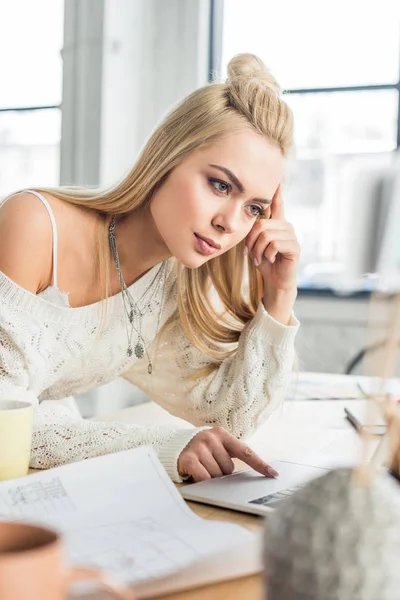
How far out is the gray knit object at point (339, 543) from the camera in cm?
34

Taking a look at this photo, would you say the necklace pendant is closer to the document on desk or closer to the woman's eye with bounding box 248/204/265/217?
the woman's eye with bounding box 248/204/265/217

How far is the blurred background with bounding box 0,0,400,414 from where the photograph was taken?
2770 mm

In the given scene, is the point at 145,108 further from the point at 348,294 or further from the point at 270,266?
the point at 270,266

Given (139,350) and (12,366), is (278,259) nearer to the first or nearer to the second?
(139,350)

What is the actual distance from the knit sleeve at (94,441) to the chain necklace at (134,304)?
0.48 m

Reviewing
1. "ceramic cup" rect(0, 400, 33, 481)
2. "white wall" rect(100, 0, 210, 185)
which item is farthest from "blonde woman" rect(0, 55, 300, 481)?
"white wall" rect(100, 0, 210, 185)

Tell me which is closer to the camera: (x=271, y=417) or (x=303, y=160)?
(x=271, y=417)

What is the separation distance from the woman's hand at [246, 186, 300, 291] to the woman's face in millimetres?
57

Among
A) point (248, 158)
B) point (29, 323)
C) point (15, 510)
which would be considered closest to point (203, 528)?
point (15, 510)

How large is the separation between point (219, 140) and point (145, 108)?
Answer: 1.87 metres

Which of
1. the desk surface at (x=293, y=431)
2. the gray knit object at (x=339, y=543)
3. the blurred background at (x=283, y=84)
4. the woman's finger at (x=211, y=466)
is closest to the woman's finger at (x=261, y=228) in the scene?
the desk surface at (x=293, y=431)

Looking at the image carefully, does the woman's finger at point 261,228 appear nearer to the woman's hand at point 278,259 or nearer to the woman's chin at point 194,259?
the woman's hand at point 278,259

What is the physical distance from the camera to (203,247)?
4.19ft

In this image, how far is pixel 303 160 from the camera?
9.43 feet
